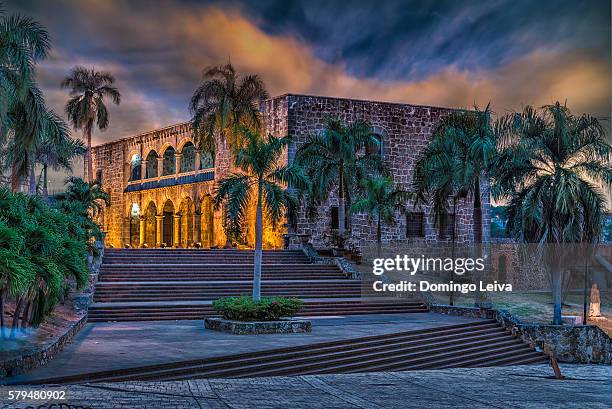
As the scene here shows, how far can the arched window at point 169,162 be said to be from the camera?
140ft

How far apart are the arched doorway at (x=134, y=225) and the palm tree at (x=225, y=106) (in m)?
12.9

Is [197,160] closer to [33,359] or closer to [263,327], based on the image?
[263,327]

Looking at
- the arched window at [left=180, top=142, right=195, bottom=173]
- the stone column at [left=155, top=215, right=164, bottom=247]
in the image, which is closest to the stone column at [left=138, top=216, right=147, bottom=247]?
the stone column at [left=155, top=215, right=164, bottom=247]

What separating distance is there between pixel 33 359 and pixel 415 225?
27.9 m

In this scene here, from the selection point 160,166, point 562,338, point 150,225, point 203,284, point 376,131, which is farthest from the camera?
point 150,225

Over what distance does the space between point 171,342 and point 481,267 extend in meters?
20.6

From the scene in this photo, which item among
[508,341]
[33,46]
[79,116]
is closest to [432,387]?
[508,341]

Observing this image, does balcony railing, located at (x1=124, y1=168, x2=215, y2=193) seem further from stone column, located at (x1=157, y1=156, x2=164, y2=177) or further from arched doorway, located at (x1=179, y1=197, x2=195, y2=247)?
arched doorway, located at (x1=179, y1=197, x2=195, y2=247)

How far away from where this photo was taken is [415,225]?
38156mm

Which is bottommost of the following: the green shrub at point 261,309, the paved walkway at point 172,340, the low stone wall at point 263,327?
the paved walkway at point 172,340

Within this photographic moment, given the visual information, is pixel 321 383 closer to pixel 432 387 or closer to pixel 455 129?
pixel 432 387

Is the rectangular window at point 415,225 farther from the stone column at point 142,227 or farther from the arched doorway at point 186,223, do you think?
the stone column at point 142,227

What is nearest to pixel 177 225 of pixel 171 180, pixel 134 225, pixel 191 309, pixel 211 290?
pixel 171 180

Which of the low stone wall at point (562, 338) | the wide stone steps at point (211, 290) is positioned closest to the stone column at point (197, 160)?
the wide stone steps at point (211, 290)
